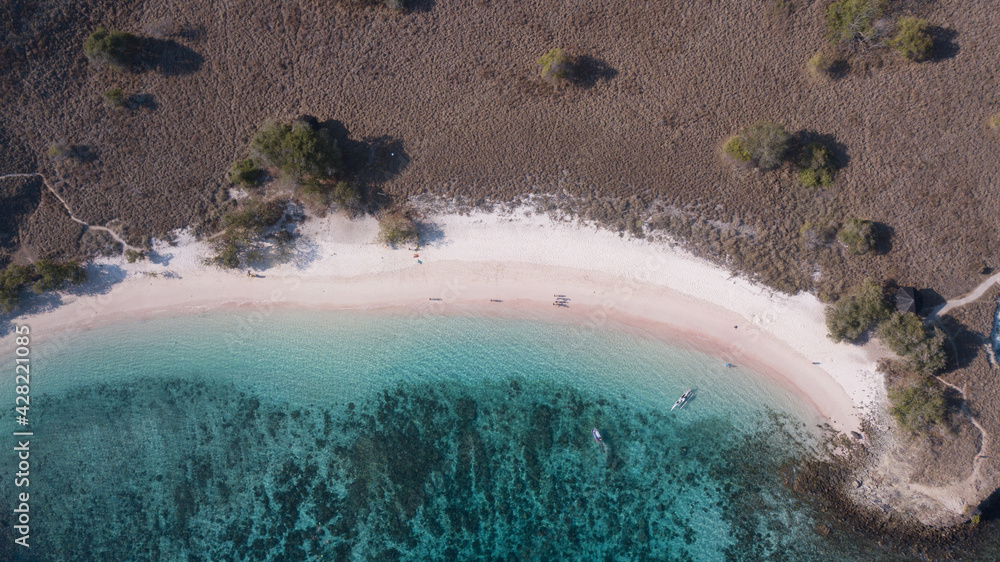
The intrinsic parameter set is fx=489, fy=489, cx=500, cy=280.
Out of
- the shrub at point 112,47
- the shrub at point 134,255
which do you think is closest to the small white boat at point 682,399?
the shrub at point 134,255

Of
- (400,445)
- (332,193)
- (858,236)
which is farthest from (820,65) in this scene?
(400,445)

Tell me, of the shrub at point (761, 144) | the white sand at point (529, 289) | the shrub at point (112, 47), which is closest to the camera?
the shrub at point (761, 144)

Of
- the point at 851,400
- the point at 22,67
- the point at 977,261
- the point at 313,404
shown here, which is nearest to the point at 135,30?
the point at 22,67

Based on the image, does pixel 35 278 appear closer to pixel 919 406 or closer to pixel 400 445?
pixel 400 445

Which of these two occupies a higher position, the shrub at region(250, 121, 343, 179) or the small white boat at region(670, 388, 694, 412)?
the shrub at region(250, 121, 343, 179)

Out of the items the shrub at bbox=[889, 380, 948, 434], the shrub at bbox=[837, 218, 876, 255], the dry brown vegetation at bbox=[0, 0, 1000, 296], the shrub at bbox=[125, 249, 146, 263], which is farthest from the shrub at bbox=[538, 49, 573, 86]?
the shrub at bbox=[125, 249, 146, 263]

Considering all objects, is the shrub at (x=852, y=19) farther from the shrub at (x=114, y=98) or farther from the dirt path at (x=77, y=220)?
the dirt path at (x=77, y=220)

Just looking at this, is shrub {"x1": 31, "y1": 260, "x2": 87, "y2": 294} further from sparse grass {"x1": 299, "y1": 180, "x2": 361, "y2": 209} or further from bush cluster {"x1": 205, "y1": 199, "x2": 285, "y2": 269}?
sparse grass {"x1": 299, "y1": 180, "x2": 361, "y2": 209}
